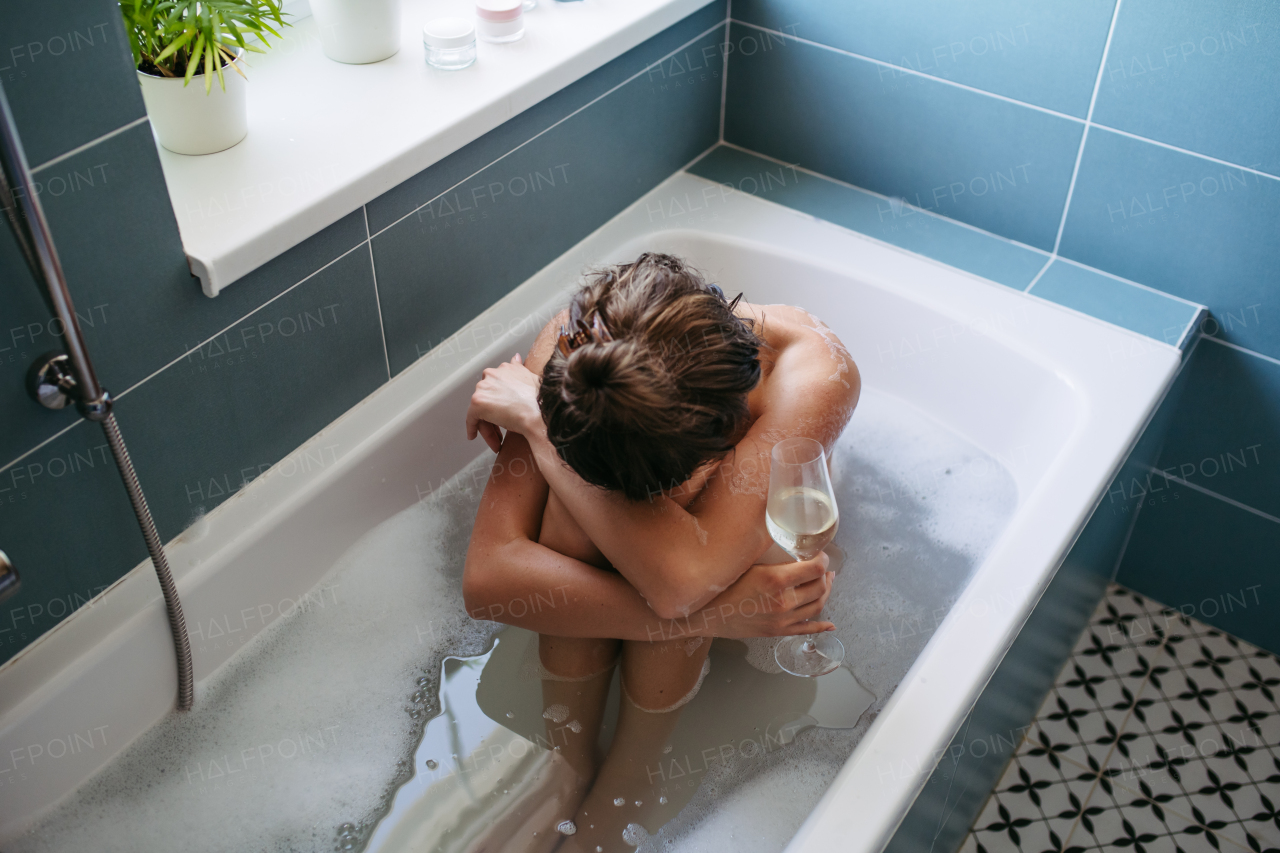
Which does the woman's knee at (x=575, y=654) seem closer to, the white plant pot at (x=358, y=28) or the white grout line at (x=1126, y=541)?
the white plant pot at (x=358, y=28)

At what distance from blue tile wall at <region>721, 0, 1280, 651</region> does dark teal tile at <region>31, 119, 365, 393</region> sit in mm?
1033

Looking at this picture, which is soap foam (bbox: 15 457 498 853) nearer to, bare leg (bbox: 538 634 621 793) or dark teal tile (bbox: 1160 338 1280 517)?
bare leg (bbox: 538 634 621 793)

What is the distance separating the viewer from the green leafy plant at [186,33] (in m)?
1.13

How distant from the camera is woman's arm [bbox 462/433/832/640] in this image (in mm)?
1155

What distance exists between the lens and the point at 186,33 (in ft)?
3.69

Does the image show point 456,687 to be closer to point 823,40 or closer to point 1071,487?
point 1071,487

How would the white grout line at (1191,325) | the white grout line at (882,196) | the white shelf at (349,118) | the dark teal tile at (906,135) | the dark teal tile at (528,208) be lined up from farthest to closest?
1. the white grout line at (882,196)
2. the dark teal tile at (906,135)
3. the white grout line at (1191,325)
4. the dark teal tile at (528,208)
5. the white shelf at (349,118)

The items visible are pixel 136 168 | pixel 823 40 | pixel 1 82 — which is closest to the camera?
pixel 1 82

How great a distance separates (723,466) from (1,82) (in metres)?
0.79

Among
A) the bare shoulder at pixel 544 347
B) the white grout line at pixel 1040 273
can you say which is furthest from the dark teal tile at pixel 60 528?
the white grout line at pixel 1040 273

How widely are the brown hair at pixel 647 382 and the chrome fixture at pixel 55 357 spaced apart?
437mm

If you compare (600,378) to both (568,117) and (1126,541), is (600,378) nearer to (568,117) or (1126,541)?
(568,117)

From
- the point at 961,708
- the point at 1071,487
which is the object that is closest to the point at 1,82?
the point at 961,708

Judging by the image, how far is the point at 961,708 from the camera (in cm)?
113
